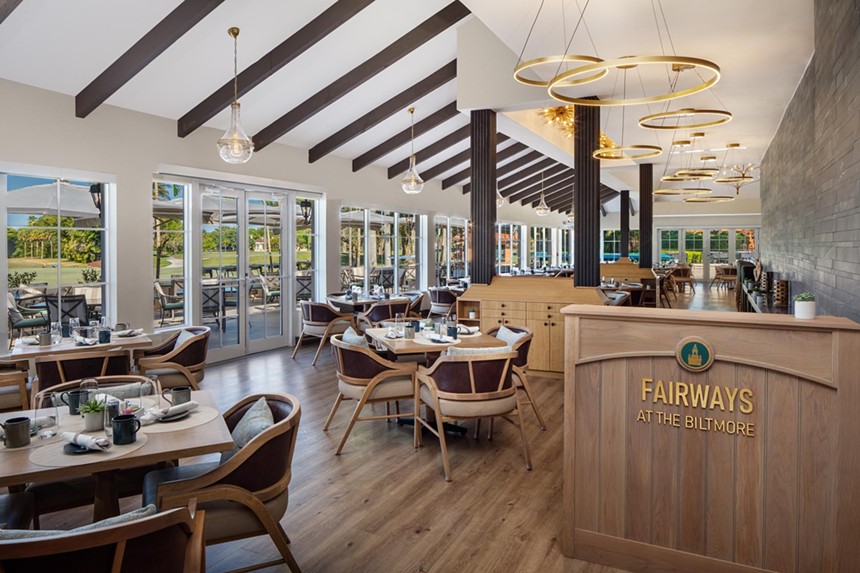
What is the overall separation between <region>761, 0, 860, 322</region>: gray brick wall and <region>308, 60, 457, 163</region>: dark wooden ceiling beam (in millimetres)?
4497

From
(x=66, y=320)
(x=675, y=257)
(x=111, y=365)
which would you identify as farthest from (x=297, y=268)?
(x=675, y=257)

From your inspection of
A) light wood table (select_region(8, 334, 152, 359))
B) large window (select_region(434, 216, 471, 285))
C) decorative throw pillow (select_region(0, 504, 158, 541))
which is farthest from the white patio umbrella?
large window (select_region(434, 216, 471, 285))

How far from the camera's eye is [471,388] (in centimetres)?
400

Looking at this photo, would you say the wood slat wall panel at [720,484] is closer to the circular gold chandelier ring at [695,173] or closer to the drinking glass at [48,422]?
the drinking glass at [48,422]

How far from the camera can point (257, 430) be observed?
2586 mm

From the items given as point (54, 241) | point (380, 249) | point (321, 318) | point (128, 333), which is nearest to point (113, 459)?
point (128, 333)

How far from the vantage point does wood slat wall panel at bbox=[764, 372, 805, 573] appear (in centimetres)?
248

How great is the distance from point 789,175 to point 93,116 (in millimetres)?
8536

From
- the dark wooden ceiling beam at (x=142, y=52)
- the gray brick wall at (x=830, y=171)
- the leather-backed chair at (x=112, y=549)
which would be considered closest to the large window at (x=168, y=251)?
the dark wooden ceiling beam at (x=142, y=52)

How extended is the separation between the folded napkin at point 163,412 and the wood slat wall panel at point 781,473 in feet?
8.79

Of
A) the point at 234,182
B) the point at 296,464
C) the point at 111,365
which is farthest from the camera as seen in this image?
the point at 234,182

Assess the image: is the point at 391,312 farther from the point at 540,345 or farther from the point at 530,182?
the point at 530,182

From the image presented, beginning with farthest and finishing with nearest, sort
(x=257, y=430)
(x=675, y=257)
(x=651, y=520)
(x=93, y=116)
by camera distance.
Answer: (x=675, y=257) < (x=93, y=116) < (x=651, y=520) < (x=257, y=430)

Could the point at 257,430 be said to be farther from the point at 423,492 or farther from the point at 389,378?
the point at 389,378
